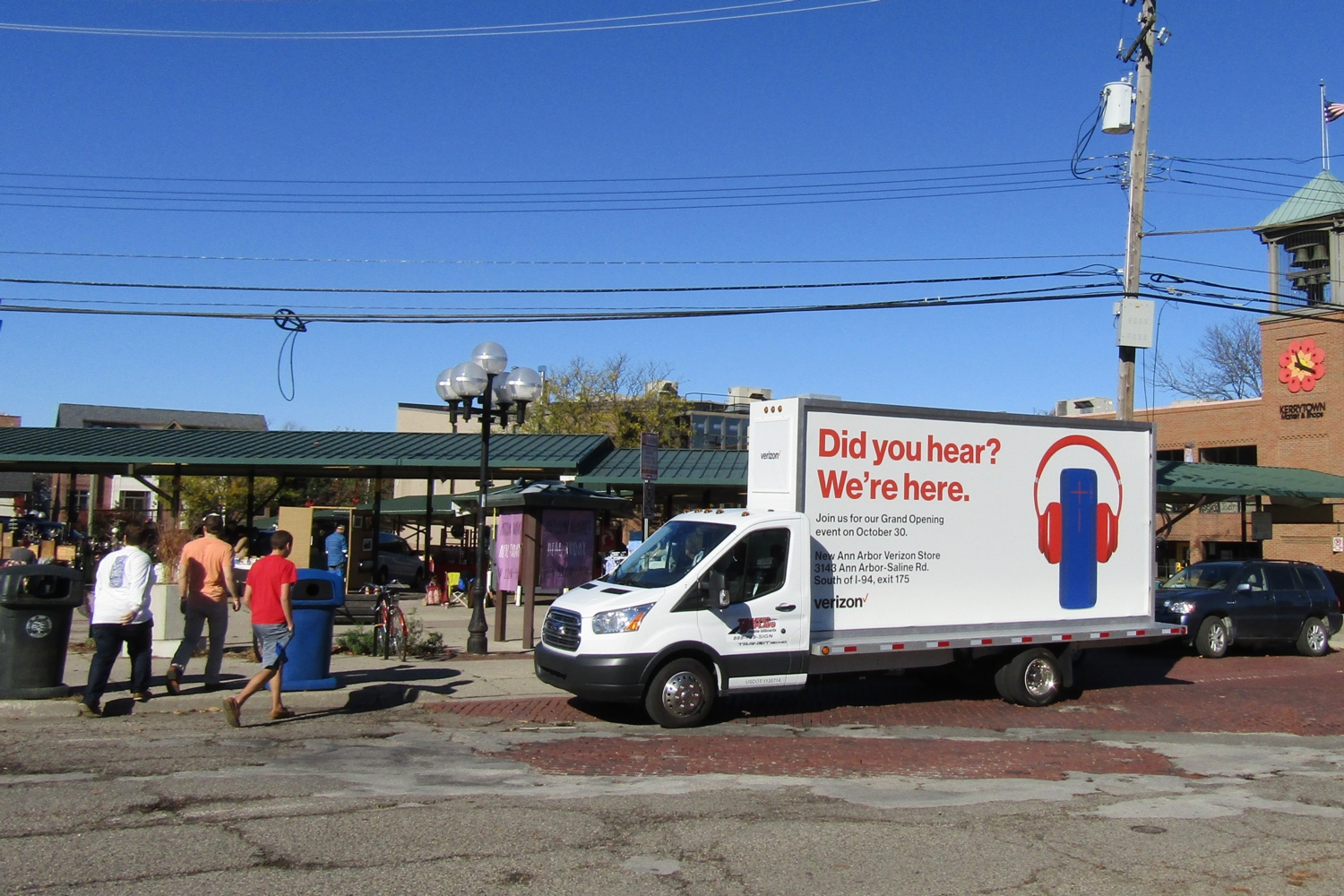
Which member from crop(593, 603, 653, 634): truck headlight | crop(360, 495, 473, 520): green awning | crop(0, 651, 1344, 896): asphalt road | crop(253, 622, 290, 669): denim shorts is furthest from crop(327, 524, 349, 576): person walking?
crop(360, 495, 473, 520): green awning

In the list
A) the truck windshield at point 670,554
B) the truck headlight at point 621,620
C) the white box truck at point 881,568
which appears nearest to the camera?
the truck headlight at point 621,620

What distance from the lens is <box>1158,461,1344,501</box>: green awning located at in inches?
979

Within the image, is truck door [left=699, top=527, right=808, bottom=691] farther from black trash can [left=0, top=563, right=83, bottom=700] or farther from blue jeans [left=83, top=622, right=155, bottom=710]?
black trash can [left=0, top=563, right=83, bottom=700]

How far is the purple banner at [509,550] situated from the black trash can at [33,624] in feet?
21.4

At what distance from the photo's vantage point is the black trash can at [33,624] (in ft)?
32.8

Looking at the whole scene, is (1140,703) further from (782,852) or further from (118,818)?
(118,818)

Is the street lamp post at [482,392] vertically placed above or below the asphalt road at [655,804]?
above

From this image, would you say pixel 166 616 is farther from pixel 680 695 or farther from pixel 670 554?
pixel 680 695

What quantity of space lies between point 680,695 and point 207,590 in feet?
16.2

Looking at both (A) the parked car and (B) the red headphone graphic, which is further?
(A) the parked car

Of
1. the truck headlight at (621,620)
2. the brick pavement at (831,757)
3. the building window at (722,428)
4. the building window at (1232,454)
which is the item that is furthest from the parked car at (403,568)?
the building window at (722,428)

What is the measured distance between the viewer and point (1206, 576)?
1906 centimetres

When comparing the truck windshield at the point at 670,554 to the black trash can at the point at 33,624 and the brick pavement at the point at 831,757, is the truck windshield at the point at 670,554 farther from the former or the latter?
the black trash can at the point at 33,624

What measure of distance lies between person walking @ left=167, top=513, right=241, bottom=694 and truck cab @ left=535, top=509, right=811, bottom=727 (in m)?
3.28
